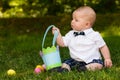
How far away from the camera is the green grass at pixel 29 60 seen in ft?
15.8

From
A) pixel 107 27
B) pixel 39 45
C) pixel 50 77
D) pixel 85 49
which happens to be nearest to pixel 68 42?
pixel 85 49

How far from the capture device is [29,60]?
6543 mm

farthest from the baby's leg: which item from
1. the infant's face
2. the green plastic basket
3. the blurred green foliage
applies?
the blurred green foliage

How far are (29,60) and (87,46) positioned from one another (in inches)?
52.5

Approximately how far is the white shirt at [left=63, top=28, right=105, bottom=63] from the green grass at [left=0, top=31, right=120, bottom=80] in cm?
31

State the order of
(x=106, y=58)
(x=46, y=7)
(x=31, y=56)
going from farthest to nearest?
(x=46, y=7) < (x=31, y=56) < (x=106, y=58)

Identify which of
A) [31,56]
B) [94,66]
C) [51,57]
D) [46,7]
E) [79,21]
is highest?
[79,21]

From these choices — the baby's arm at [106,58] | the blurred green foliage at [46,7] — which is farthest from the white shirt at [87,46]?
the blurred green foliage at [46,7]

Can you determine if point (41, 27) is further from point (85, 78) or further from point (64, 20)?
point (85, 78)

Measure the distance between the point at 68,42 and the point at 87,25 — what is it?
320 mm

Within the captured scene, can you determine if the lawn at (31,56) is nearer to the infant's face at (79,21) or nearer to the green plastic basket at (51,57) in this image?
the green plastic basket at (51,57)

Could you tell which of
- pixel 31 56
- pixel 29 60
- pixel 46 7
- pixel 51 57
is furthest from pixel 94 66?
pixel 46 7

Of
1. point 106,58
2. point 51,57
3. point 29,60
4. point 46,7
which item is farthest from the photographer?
point 46,7

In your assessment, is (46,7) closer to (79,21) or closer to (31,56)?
(31,56)
